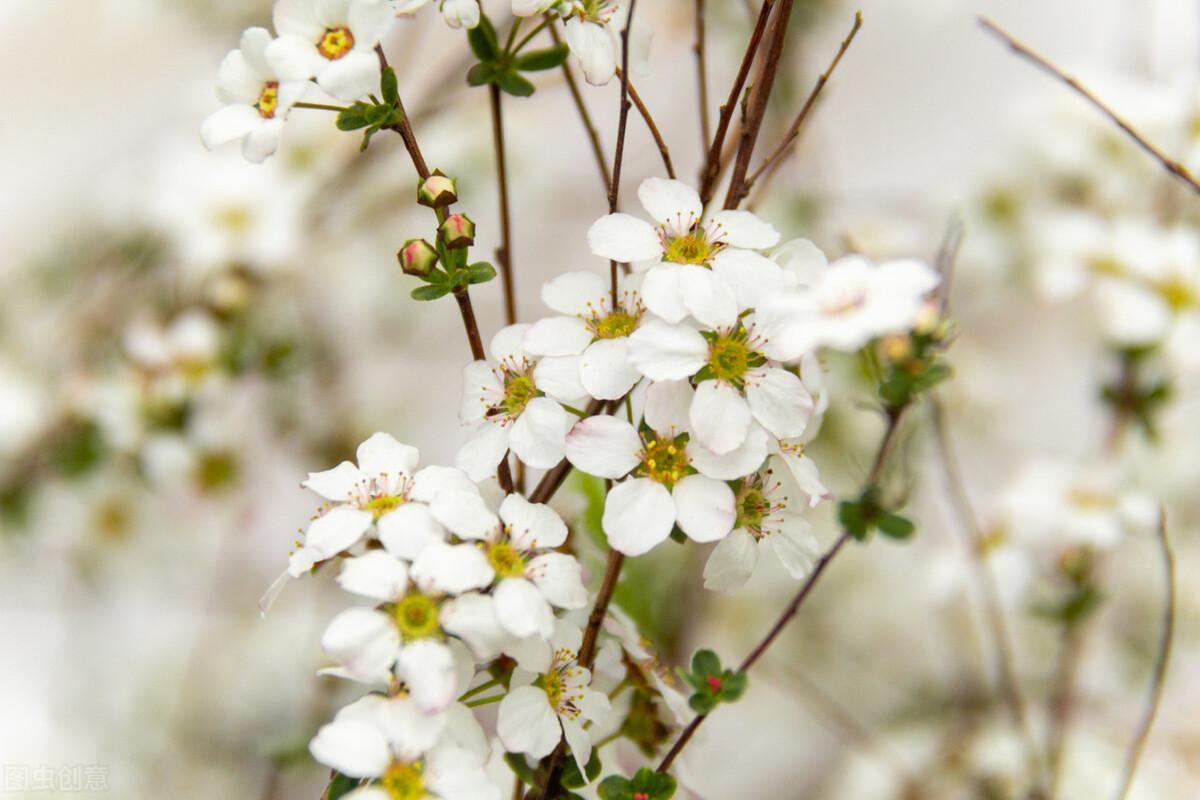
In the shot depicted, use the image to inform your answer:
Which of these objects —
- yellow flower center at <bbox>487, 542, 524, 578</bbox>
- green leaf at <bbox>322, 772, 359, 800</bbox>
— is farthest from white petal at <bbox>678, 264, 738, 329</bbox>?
green leaf at <bbox>322, 772, 359, 800</bbox>

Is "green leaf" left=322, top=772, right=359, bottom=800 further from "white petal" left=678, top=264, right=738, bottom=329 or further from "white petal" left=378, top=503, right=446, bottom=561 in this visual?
"white petal" left=678, top=264, right=738, bottom=329

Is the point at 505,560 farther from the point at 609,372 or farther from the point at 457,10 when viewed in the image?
the point at 457,10

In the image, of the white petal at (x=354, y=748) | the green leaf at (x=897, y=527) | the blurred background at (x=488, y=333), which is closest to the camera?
the white petal at (x=354, y=748)

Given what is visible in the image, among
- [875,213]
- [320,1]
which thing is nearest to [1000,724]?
[875,213]

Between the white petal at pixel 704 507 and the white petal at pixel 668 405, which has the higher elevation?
the white petal at pixel 668 405

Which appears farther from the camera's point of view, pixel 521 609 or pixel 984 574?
pixel 984 574

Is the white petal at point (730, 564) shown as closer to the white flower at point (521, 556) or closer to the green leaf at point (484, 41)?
the white flower at point (521, 556)

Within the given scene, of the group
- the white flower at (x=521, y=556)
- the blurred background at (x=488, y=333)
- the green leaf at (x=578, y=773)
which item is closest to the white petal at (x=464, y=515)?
the white flower at (x=521, y=556)

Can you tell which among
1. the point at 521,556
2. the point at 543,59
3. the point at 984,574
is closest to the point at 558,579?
the point at 521,556
